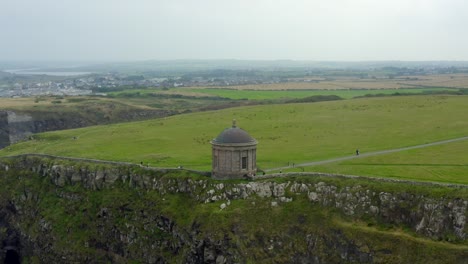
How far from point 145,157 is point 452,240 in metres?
41.2

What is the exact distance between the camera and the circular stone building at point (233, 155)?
197ft

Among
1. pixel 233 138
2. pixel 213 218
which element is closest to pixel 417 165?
pixel 233 138

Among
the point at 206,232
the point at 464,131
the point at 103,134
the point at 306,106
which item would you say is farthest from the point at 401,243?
the point at 306,106

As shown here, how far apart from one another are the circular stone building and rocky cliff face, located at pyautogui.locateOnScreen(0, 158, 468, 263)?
1.60 meters

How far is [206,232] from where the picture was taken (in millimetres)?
57062

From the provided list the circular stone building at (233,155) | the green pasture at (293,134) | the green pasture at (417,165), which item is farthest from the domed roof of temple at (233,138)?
the green pasture at (417,165)

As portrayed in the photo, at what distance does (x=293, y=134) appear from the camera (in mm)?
87062

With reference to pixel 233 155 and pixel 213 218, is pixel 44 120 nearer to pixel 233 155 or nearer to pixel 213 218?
pixel 233 155

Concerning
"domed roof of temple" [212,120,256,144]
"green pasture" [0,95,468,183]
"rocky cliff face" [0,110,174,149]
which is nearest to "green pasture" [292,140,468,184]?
"green pasture" [0,95,468,183]

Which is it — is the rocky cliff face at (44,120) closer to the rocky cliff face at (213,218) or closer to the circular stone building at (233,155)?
the rocky cliff face at (213,218)

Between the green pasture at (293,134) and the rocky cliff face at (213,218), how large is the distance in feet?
17.1

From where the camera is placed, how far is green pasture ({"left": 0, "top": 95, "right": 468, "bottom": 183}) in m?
70.9

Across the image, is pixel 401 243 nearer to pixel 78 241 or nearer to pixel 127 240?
pixel 127 240

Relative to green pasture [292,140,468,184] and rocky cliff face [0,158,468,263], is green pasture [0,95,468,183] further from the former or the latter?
rocky cliff face [0,158,468,263]
